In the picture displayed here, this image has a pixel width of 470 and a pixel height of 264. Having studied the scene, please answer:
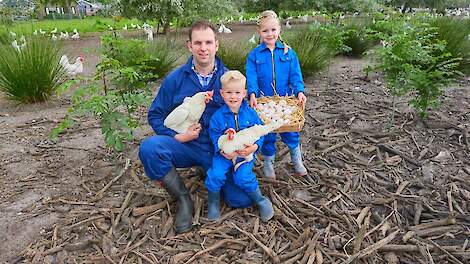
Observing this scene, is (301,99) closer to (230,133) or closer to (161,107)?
(230,133)

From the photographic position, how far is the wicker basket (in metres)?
2.85

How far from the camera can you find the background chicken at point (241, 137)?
259 cm

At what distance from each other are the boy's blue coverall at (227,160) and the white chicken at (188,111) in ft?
0.34

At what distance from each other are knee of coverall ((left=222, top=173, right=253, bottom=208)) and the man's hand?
337 millimetres

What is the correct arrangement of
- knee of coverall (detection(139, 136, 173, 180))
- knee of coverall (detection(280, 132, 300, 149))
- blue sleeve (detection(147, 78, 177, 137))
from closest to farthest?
knee of coverall (detection(139, 136, 173, 180)), blue sleeve (detection(147, 78, 177, 137)), knee of coverall (detection(280, 132, 300, 149))

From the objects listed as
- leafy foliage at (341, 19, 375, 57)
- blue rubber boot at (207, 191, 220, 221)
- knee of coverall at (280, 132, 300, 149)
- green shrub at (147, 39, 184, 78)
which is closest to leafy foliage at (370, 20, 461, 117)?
knee of coverall at (280, 132, 300, 149)

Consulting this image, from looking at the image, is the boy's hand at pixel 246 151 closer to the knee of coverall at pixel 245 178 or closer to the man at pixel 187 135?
the knee of coverall at pixel 245 178

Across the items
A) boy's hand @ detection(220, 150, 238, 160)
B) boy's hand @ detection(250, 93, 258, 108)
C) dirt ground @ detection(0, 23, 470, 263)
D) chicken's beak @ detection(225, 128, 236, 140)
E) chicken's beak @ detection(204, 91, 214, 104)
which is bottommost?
dirt ground @ detection(0, 23, 470, 263)

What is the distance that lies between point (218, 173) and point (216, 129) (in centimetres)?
28

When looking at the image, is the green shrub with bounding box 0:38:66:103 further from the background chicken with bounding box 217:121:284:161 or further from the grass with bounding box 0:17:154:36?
the background chicken with bounding box 217:121:284:161

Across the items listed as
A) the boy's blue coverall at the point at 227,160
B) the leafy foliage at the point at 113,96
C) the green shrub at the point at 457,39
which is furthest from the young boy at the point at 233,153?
the green shrub at the point at 457,39

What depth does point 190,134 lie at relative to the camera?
2777mm

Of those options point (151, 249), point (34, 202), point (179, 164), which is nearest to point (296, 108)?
point (179, 164)

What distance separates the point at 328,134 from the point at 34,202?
2590 mm
